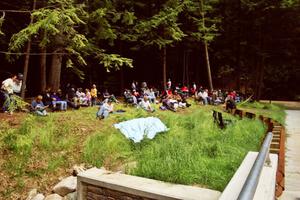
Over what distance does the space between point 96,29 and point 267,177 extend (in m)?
13.6

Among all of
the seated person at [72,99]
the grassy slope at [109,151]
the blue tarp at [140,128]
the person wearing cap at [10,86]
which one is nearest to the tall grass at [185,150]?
the grassy slope at [109,151]

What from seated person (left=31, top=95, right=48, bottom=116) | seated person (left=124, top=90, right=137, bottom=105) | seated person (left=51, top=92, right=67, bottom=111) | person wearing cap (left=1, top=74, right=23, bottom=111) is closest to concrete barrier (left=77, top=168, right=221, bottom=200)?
seated person (left=31, top=95, right=48, bottom=116)

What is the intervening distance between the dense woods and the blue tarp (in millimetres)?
6724

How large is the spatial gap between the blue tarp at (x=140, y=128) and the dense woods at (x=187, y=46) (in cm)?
672

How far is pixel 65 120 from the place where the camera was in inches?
468

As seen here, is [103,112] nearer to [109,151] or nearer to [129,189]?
[109,151]

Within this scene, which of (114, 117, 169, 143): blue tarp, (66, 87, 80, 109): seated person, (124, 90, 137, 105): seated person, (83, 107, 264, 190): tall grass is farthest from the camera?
(124, 90, 137, 105): seated person

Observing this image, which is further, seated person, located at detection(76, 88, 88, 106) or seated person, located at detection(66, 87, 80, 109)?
seated person, located at detection(76, 88, 88, 106)

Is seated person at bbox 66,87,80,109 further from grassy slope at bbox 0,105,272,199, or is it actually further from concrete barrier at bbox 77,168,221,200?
concrete barrier at bbox 77,168,221,200

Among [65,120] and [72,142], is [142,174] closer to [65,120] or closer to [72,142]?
[72,142]

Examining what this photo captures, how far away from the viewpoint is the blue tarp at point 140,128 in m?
10.8

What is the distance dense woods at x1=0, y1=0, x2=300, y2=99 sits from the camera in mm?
20062

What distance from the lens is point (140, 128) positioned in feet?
36.9

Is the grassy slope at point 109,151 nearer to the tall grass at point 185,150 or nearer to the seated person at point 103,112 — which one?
the tall grass at point 185,150
